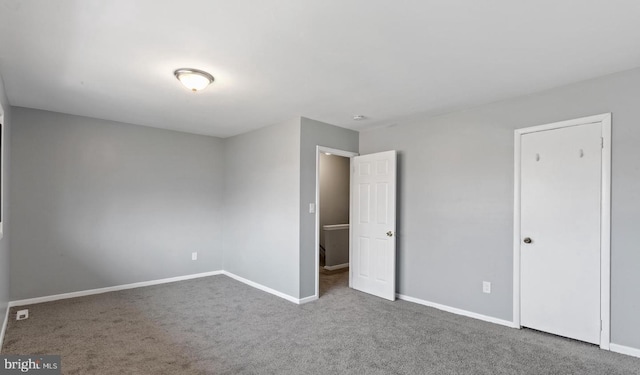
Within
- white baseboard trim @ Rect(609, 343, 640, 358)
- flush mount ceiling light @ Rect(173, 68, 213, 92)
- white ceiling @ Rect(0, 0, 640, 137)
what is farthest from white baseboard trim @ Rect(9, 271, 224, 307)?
white baseboard trim @ Rect(609, 343, 640, 358)

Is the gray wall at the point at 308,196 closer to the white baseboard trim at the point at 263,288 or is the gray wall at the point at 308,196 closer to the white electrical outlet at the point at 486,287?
the white baseboard trim at the point at 263,288

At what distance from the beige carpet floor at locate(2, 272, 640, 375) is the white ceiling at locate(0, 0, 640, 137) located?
2.37m

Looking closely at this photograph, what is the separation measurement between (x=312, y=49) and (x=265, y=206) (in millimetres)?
2771

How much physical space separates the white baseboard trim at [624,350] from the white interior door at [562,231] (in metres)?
0.13

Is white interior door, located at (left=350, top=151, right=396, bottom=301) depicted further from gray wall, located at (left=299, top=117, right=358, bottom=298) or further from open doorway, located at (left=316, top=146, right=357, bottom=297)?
open doorway, located at (left=316, top=146, right=357, bottom=297)

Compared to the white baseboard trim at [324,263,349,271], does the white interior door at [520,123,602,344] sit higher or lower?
higher

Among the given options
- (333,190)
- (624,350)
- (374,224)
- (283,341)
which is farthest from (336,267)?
(624,350)

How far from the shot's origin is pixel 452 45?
2238mm

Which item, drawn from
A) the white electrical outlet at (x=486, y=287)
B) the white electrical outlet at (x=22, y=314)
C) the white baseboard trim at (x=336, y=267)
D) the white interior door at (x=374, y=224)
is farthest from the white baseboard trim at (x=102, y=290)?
the white electrical outlet at (x=486, y=287)

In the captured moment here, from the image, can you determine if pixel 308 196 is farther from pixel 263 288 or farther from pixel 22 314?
pixel 22 314

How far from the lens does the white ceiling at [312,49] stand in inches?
72.4

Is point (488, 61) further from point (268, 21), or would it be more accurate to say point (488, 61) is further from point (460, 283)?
point (460, 283)

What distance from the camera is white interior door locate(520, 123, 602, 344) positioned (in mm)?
2805

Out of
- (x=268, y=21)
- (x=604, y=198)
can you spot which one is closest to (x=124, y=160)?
(x=268, y=21)
